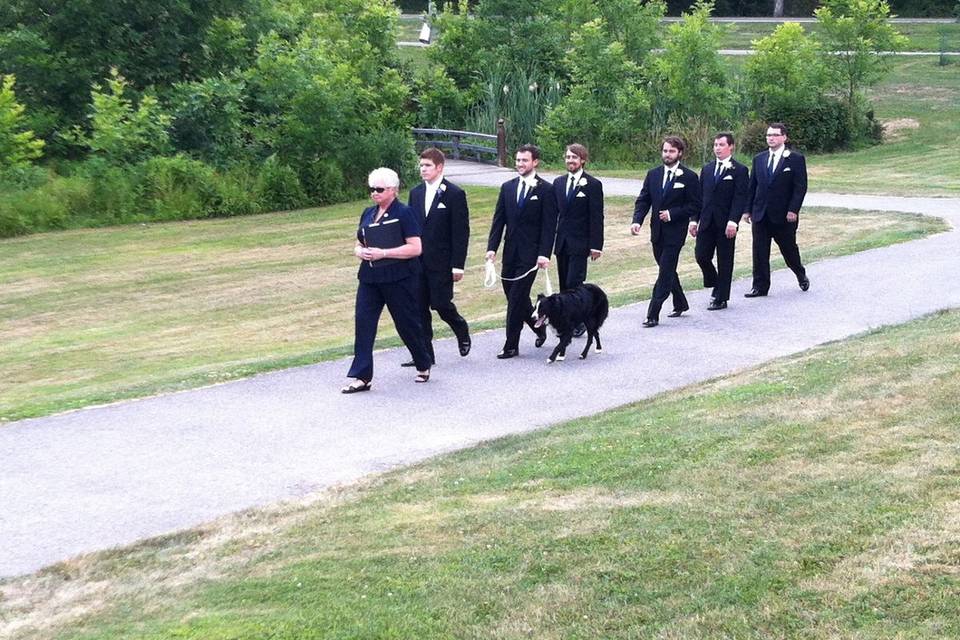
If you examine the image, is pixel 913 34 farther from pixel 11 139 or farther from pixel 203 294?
pixel 203 294

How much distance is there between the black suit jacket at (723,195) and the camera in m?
14.8

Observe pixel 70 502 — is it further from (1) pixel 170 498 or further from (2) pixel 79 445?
(2) pixel 79 445

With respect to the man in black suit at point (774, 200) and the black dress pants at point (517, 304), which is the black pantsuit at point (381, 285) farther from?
the man in black suit at point (774, 200)

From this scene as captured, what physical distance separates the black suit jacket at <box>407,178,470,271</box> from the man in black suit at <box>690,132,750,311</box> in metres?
3.62

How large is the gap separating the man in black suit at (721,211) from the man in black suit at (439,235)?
11.9ft

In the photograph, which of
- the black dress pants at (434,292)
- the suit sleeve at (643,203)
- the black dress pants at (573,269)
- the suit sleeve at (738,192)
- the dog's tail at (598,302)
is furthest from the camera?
the suit sleeve at (738,192)

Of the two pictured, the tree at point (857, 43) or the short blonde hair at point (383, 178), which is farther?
the tree at point (857, 43)

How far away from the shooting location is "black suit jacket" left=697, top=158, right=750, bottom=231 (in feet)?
48.7

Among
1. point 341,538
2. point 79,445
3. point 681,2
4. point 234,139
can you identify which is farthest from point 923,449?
point 681,2

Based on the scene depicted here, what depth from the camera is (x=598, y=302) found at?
494 inches

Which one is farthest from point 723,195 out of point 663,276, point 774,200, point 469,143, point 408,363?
point 469,143

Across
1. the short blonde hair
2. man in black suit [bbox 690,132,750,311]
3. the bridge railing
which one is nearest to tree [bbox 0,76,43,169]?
the bridge railing

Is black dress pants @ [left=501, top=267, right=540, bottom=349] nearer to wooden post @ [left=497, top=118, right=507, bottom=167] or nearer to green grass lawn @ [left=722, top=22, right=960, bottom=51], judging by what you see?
wooden post @ [left=497, top=118, right=507, bottom=167]

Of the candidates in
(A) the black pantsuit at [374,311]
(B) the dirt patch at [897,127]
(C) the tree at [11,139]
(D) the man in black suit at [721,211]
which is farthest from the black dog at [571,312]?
(B) the dirt patch at [897,127]
